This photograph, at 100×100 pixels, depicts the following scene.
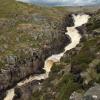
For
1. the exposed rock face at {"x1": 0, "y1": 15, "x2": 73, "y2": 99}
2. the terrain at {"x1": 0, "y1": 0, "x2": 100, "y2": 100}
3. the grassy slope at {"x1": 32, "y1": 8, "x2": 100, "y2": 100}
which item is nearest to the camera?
the grassy slope at {"x1": 32, "y1": 8, "x2": 100, "y2": 100}

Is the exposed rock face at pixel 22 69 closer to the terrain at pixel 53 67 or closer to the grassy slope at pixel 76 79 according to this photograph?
the terrain at pixel 53 67

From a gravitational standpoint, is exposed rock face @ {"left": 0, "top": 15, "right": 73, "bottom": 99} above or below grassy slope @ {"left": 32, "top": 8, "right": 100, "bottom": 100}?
below

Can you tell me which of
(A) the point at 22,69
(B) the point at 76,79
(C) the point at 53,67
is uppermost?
(B) the point at 76,79

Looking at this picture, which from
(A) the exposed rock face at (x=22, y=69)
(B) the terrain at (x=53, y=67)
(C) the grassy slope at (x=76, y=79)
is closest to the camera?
(C) the grassy slope at (x=76, y=79)

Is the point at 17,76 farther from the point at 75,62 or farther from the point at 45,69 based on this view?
the point at 75,62

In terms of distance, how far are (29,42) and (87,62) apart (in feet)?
379

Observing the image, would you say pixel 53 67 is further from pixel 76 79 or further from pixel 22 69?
pixel 22 69

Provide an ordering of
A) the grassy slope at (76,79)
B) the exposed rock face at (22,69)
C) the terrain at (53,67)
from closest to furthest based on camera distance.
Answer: the grassy slope at (76,79)
the terrain at (53,67)
the exposed rock face at (22,69)

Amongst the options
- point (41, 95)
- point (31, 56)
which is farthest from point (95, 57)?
point (31, 56)

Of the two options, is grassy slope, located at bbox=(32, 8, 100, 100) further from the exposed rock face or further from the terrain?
the exposed rock face

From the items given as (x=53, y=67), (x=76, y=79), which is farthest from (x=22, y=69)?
(x=76, y=79)

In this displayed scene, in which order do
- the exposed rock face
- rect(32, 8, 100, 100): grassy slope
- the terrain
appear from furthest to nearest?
the exposed rock face < the terrain < rect(32, 8, 100, 100): grassy slope

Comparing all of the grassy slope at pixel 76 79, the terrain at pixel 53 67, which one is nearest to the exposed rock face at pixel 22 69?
the terrain at pixel 53 67

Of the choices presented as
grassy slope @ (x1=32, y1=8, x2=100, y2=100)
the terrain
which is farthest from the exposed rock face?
grassy slope @ (x1=32, y1=8, x2=100, y2=100)
